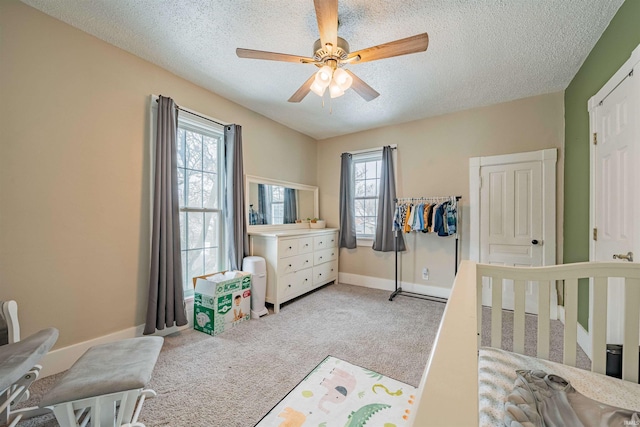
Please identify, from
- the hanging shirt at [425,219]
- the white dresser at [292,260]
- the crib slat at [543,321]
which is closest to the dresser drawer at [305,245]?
the white dresser at [292,260]

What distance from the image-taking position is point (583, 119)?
7.49 feet

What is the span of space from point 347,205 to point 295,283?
1.53 m

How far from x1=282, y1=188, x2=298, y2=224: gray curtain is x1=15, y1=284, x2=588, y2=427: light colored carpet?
1311mm

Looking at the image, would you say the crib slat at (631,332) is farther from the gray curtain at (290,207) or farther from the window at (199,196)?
the gray curtain at (290,207)

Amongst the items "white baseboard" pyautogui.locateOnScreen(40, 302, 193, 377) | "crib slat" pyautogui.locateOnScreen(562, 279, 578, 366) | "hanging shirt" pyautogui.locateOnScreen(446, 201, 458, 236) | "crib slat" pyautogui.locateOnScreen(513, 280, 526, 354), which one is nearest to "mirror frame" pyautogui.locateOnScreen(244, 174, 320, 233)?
"white baseboard" pyautogui.locateOnScreen(40, 302, 193, 377)

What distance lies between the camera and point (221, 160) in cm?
298

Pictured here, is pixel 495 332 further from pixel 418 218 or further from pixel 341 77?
pixel 418 218

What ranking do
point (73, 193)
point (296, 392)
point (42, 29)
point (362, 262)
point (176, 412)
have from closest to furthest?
point (176, 412)
point (296, 392)
point (42, 29)
point (73, 193)
point (362, 262)

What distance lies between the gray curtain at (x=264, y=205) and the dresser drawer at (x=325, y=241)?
745mm

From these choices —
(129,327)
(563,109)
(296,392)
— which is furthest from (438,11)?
(129,327)

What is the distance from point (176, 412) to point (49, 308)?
1.26 meters

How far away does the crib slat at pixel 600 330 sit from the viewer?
3.63 feet

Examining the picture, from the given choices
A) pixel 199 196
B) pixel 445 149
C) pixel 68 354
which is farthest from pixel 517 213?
pixel 68 354

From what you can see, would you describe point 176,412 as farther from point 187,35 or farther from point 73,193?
point 187,35
